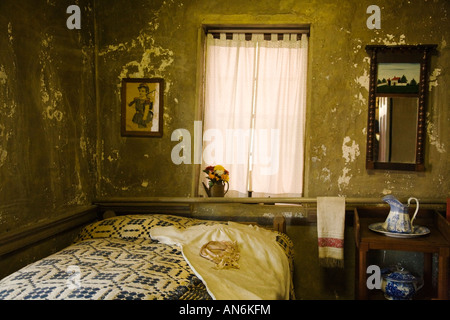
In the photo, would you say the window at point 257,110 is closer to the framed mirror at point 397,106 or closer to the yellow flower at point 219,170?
the yellow flower at point 219,170

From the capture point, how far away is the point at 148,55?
398 centimetres

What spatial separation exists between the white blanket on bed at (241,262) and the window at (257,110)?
77cm

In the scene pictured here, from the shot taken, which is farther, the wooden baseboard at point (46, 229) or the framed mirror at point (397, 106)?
the framed mirror at point (397, 106)

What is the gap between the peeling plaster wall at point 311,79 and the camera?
3.66 meters

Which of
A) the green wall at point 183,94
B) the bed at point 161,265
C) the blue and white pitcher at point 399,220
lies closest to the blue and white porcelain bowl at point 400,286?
the blue and white pitcher at point 399,220

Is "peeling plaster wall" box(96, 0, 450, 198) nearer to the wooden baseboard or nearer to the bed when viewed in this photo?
the wooden baseboard

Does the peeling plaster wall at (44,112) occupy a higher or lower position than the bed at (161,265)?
higher

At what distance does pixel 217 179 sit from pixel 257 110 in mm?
810

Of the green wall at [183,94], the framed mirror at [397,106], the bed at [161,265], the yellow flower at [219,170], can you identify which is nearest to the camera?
the bed at [161,265]

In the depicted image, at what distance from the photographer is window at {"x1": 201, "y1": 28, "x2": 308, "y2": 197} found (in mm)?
3941

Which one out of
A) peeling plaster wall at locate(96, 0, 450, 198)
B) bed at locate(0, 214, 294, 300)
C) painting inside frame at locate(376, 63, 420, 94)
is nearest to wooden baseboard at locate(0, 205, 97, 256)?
bed at locate(0, 214, 294, 300)

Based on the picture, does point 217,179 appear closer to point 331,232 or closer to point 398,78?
point 331,232

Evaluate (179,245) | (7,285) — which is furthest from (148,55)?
(7,285)
